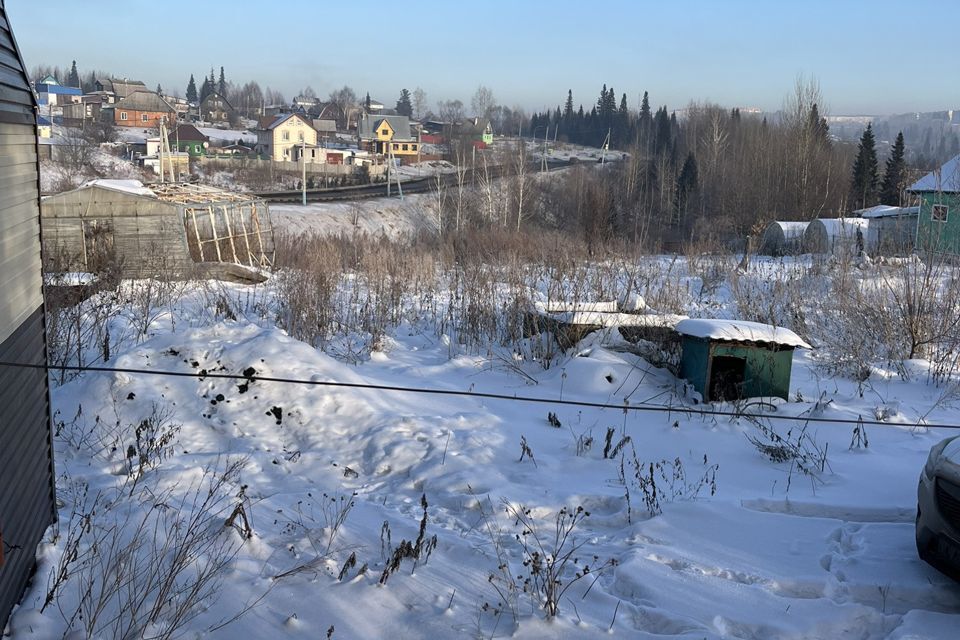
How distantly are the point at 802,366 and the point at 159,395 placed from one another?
25.9ft

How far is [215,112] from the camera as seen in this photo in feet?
363

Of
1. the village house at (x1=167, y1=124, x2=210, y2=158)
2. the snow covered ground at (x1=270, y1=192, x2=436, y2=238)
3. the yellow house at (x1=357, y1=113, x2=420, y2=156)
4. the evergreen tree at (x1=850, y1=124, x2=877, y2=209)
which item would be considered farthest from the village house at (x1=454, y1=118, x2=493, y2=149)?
the evergreen tree at (x1=850, y1=124, x2=877, y2=209)

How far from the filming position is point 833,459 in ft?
22.4

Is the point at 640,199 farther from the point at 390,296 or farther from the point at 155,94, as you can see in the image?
the point at 155,94

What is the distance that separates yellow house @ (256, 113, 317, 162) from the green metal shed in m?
67.1

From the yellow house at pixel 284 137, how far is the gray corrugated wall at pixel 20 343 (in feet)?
228

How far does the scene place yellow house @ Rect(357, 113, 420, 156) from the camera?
79331 mm

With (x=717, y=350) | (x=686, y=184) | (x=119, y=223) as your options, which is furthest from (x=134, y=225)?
(x=686, y=184)

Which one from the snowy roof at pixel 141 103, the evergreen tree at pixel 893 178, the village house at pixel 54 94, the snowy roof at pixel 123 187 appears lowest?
the snowy roof at pixel 123 187

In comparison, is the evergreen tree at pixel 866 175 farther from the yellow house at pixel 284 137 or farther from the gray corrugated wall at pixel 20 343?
A: the gray corrugated wall at pixel 20 343

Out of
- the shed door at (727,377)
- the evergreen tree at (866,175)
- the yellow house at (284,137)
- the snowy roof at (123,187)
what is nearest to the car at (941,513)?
the shed door at (727,377)

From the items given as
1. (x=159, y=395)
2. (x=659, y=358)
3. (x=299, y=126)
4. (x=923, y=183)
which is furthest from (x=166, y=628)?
(x=299, y=126)

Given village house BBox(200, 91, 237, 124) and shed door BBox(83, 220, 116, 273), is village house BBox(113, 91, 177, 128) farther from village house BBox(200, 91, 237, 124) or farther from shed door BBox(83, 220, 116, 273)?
shed door BBox(83, 220, 116, 273)

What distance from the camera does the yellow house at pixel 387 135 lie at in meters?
79.3
